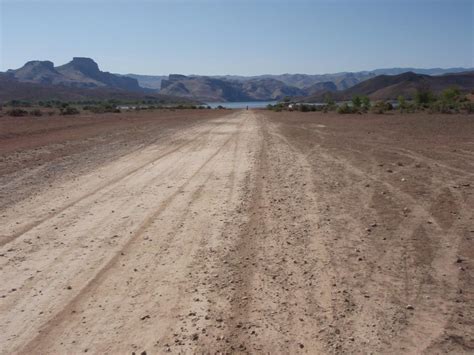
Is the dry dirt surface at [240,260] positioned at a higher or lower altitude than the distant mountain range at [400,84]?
lower

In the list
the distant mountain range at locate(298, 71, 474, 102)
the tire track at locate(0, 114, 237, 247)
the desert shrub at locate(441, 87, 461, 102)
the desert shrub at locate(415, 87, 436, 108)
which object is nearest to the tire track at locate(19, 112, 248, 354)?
the tire track at locate(0, 114, 237, 247)

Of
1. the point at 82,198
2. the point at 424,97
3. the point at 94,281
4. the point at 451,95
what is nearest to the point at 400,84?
the point at 424,97

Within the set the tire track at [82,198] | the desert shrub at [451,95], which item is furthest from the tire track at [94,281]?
A: the desert shrub at [451,95]

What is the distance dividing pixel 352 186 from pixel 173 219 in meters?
4.36

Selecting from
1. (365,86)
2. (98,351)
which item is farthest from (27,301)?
(365,86)

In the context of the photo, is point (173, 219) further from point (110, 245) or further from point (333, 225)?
point (333, 225)

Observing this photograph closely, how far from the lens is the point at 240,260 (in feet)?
20.6

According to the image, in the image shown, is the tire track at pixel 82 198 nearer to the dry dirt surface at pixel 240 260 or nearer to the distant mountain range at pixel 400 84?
the dry dirt surface at pixel 240 260

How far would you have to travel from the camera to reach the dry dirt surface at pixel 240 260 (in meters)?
4.46

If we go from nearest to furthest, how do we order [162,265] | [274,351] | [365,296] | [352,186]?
[274,351]
[365,296]
[162,265]
[352,186]

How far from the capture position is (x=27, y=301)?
205 inches

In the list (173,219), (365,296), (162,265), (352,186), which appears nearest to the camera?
(365,296)

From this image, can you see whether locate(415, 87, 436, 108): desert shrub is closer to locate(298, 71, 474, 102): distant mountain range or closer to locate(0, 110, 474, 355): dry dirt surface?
locate(0, 110, 474, 355): dry dirt surface

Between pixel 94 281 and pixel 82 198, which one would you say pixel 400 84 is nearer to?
pixel 82 198
